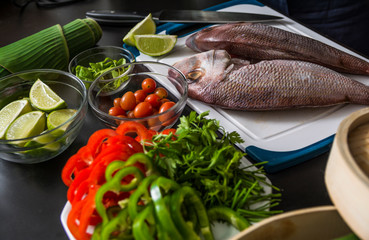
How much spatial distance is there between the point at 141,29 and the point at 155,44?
0.46 feet

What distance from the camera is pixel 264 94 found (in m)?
1.31

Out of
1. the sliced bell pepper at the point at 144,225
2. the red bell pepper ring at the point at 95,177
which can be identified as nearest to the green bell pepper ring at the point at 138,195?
the sliced bell pepper at the point at 144,225

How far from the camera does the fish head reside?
138cm

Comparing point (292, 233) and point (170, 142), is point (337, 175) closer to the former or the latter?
point (292, 233)

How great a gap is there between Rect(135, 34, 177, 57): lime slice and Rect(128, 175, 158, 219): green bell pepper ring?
928 mm

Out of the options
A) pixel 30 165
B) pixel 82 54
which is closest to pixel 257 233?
pixel 30 165

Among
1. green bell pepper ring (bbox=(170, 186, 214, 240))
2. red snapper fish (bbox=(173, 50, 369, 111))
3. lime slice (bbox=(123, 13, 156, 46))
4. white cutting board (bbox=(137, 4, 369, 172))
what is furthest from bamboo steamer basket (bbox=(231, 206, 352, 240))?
lime slice (bbox=(123, 13, 156, 46))

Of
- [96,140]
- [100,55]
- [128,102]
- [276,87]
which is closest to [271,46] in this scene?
[276,87]

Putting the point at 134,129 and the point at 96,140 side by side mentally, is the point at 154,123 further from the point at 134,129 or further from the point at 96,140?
the point at 96,140

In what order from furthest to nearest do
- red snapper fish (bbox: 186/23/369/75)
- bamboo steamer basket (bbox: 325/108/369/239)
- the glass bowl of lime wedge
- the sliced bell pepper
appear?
1. red snapper fish (bbox: 186/23/369/75)
2. the glass bowl of lime wedge
3. the sliced bell pepper
4. bamboo steamer basket (bbox: 325/108/369/239)

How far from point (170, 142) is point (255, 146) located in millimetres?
350

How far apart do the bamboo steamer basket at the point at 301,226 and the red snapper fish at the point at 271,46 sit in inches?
35.5

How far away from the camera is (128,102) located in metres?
1.34

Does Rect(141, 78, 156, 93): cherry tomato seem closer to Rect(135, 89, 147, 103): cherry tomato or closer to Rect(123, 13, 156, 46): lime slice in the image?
Rect(135, 89, 147, 103): cherry tomato
